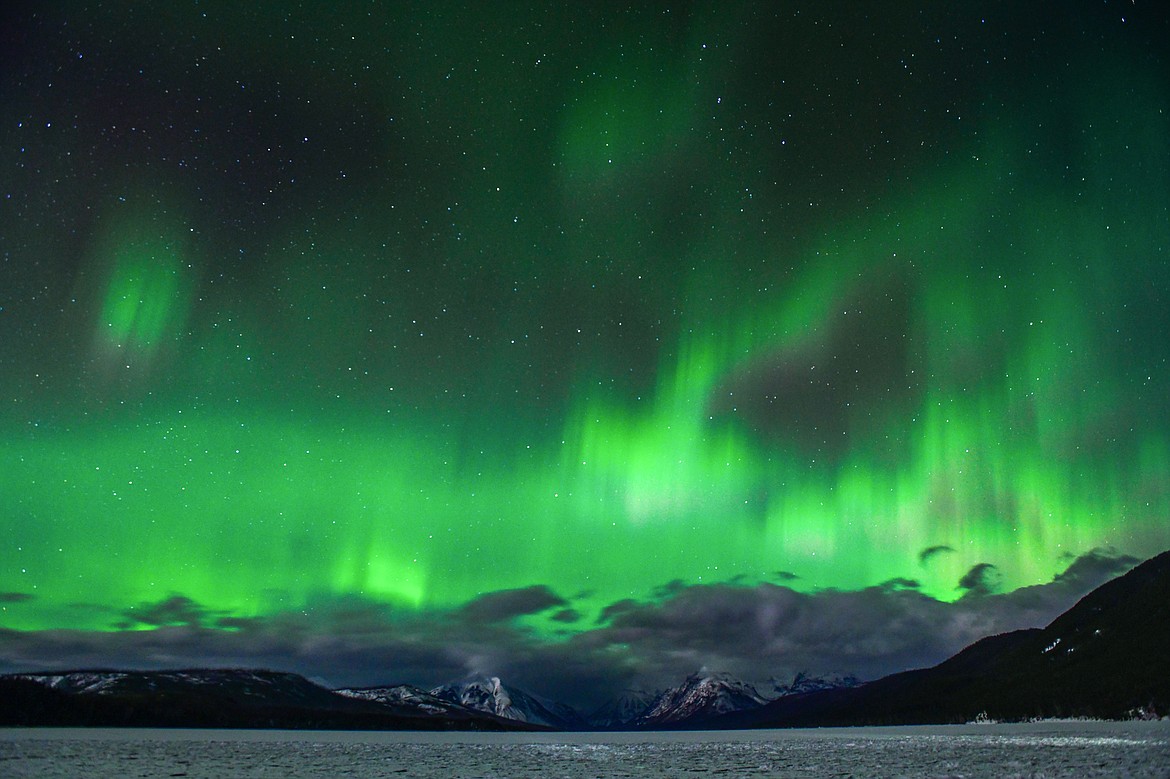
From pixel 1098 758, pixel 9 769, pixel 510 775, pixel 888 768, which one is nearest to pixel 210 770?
pixel 9 769

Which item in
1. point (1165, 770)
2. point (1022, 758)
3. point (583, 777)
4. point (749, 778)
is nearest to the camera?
point (1165, 770)

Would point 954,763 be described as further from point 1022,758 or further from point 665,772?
point 665,772

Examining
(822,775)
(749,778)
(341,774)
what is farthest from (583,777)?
(341,774)

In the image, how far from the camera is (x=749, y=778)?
60.4m

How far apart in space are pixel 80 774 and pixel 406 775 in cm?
2715

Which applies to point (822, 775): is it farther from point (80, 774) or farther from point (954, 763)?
point (80, 774)

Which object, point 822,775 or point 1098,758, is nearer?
point 822,775

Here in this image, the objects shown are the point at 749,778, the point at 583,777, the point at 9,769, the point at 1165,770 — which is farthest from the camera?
the point at 9,769

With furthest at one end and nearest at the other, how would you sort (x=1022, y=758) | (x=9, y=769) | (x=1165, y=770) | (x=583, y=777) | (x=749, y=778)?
1. (x=1022, y=758)
2. (x=9, y=769)
3. (x=583, y=777)
4. (x=749, y=778)
5. (x=1165, y=770)

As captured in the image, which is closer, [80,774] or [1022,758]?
[80,774]

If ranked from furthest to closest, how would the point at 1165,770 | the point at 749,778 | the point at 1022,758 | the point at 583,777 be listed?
the point at 1022,758 < the point at 583,777 < the point at 749,778 < the point at 1165,770

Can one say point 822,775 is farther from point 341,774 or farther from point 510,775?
point 341,774

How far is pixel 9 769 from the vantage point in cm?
7031

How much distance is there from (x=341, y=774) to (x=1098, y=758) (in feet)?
234
